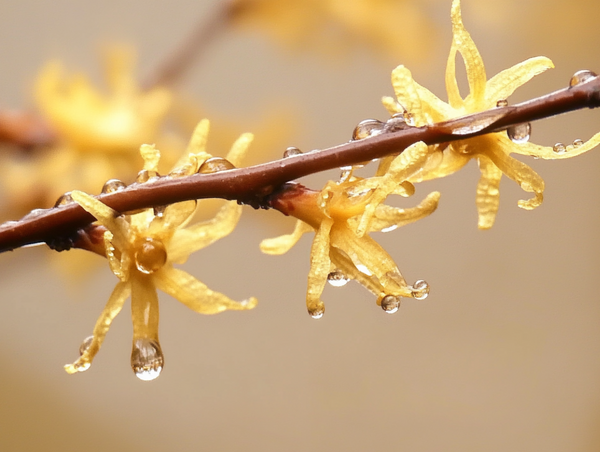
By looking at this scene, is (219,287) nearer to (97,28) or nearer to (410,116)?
(97,28)

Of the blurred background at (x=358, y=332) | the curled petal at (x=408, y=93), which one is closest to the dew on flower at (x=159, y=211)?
the curled petal at (x=408, y=93)

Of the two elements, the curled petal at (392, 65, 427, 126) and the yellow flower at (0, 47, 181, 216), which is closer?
the curled petal at (392, 65, 427, 126)

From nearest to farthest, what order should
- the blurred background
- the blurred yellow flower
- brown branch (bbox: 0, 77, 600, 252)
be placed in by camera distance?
brown branch (bbox: 0, 77, 600, 252) → the blurred yellow flower → the blurred background

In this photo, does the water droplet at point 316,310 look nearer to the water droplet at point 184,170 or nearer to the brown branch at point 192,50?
the water droplet at point 184,170

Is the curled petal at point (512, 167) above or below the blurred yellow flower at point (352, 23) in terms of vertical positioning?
below

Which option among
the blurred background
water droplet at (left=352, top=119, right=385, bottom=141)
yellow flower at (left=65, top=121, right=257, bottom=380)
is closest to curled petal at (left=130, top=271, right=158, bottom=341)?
yellow flower at (left=65, top=121, right=257, bottom=380)

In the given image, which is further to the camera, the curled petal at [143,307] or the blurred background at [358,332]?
the blurred background at [358,332]

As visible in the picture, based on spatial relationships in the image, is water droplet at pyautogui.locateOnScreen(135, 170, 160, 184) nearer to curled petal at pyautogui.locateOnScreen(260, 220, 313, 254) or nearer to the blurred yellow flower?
curled petal at pyautogui.locateOnScreen(260, 220, 313, 254)

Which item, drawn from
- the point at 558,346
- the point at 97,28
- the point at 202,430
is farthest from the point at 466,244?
the point at 97,28
